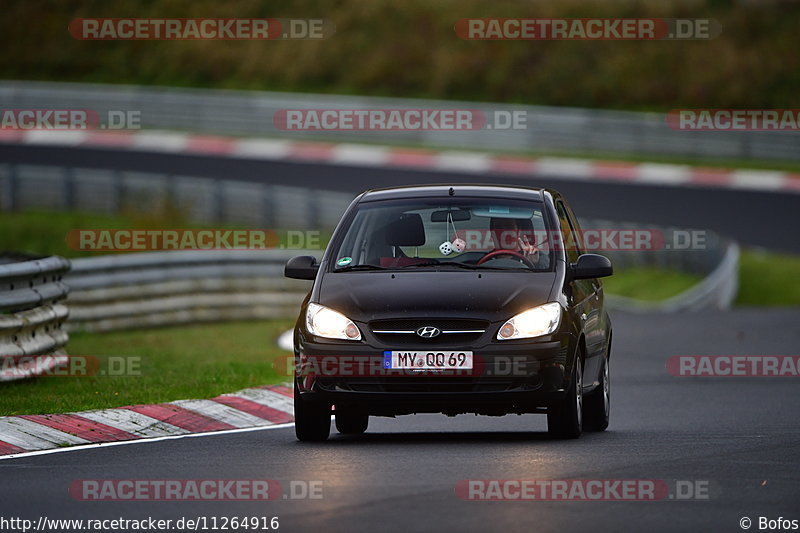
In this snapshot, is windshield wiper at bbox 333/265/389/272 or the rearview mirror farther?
the rearview mirror

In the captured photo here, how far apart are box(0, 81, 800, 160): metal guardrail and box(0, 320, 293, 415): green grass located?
19.1m

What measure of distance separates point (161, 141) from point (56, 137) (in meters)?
2.52

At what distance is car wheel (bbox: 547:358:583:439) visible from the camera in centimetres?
1094

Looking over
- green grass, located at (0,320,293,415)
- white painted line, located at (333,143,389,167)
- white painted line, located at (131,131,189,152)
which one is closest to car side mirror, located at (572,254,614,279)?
green grass, located at (0,320,293,415)

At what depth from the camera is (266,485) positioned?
8953mm

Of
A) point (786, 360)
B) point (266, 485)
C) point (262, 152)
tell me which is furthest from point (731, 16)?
point (266, 485)

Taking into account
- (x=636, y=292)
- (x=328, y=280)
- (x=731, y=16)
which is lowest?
(x=636, y=292)

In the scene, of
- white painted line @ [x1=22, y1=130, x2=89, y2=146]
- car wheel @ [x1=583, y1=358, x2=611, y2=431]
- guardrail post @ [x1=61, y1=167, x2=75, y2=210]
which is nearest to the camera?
car wheel @ [x1=583, y1=358, x2=611, y2=431]

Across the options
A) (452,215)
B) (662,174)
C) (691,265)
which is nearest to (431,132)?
(662,174)

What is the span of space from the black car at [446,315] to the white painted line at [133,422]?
1.08 m

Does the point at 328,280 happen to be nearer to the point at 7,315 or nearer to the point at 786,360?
the point at 7,315

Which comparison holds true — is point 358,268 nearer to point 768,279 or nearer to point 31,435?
point 31,435

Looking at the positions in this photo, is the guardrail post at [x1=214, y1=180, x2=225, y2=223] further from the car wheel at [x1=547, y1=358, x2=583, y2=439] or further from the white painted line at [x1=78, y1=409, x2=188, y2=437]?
the car wheel at [x1=547, y1=358, x2=583, y2=439]

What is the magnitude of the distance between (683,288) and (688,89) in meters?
18.5
